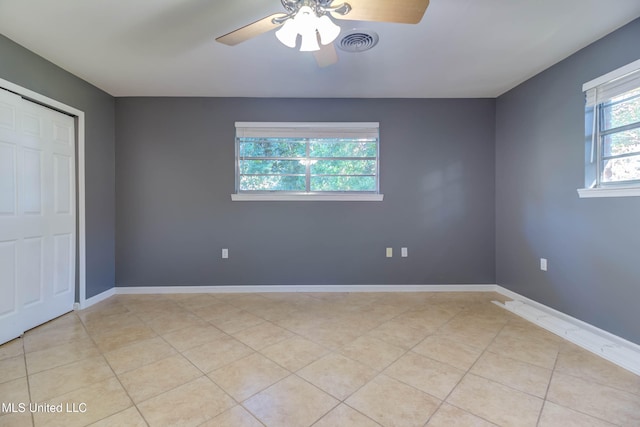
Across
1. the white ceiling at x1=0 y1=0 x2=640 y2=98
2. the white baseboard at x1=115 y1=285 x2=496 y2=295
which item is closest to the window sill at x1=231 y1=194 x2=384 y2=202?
the white baseboard at x1=115 y1=285 x2=496 y2=295

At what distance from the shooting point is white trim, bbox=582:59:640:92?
76.5 inches

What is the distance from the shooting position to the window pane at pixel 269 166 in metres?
3.38

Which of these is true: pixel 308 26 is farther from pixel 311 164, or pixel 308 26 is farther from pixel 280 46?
pixel 311 164

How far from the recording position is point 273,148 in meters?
3.37

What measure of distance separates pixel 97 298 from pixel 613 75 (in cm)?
534

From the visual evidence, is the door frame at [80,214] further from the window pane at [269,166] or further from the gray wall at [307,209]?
the window pane at [269,166]

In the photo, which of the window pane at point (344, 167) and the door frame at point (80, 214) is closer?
the door frame at point (80, 214)

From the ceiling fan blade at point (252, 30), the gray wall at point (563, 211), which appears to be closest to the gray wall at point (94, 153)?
the ceiling fan blade at point (252, 30)

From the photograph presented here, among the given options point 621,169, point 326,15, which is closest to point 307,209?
point 326,15

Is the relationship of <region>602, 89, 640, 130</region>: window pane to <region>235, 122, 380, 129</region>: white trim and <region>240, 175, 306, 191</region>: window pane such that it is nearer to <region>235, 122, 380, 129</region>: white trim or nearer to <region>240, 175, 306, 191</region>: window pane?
<region>235, 122, 380, 129</region>: white trim

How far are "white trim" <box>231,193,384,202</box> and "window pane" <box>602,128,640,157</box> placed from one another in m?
2.00

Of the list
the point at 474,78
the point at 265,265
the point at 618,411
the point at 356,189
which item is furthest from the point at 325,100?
the point at 618,411

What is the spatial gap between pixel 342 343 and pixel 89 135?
11.2ft

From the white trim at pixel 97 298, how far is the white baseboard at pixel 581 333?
450 cm
